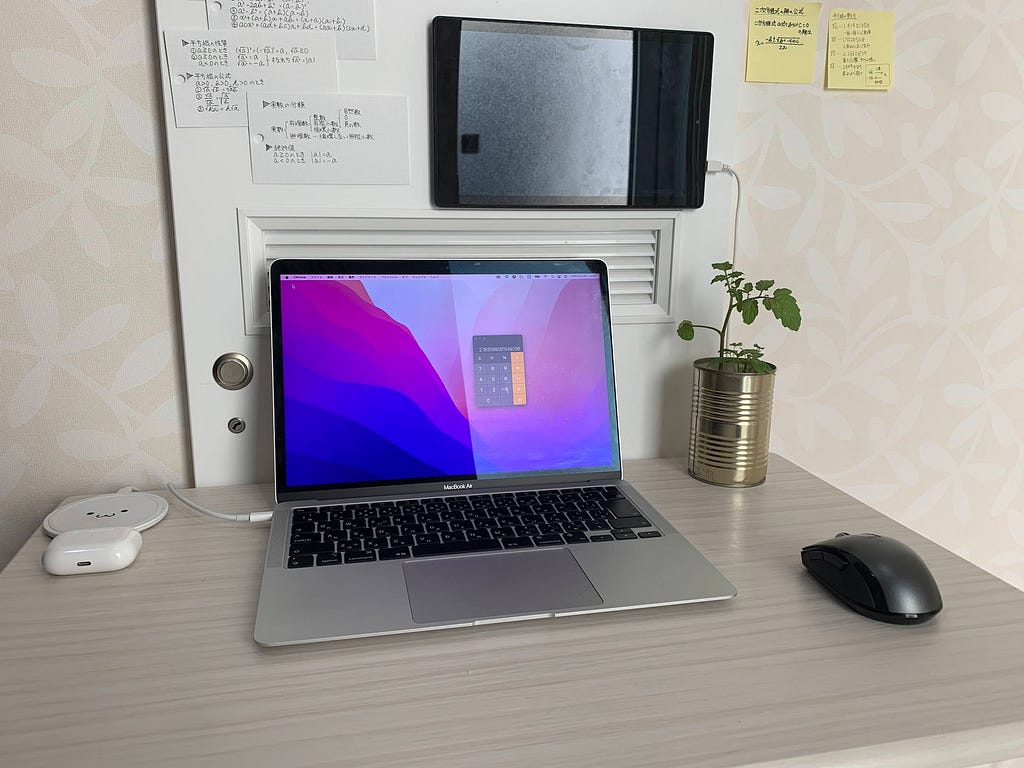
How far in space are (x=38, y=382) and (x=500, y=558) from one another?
25.0 inches

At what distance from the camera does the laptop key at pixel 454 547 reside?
793 mm

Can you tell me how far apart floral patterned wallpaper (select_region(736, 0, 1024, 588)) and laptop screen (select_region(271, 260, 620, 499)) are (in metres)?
0.35

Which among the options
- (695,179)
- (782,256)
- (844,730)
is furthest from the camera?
(782,256)

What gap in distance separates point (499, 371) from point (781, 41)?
0.62m

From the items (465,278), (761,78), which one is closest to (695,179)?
(761,78)

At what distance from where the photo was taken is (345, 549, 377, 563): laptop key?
2.56 ft

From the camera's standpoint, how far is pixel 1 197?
3.01ft

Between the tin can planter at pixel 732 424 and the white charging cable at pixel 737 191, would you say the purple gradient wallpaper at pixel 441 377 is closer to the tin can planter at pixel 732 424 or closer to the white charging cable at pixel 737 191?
the tin can planter at pixel 732 424

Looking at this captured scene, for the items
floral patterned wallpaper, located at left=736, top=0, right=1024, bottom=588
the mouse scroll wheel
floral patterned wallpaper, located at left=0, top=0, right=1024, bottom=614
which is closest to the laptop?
the mouse scroll wheel

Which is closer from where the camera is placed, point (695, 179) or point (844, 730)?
point (844, 730)

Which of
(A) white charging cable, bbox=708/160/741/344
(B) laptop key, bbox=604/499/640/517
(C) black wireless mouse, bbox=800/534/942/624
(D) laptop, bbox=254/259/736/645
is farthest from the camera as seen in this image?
(A) white charging cable, bbox=708/160/741/344

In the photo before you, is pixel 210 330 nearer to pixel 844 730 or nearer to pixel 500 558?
pixel 500 558

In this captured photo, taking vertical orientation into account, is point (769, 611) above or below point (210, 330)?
below

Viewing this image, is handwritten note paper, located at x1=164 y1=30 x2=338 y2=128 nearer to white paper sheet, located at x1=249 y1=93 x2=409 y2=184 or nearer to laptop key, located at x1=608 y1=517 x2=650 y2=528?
white paper sheet, located at x1=249 y1=93 x2=409 y2=184
